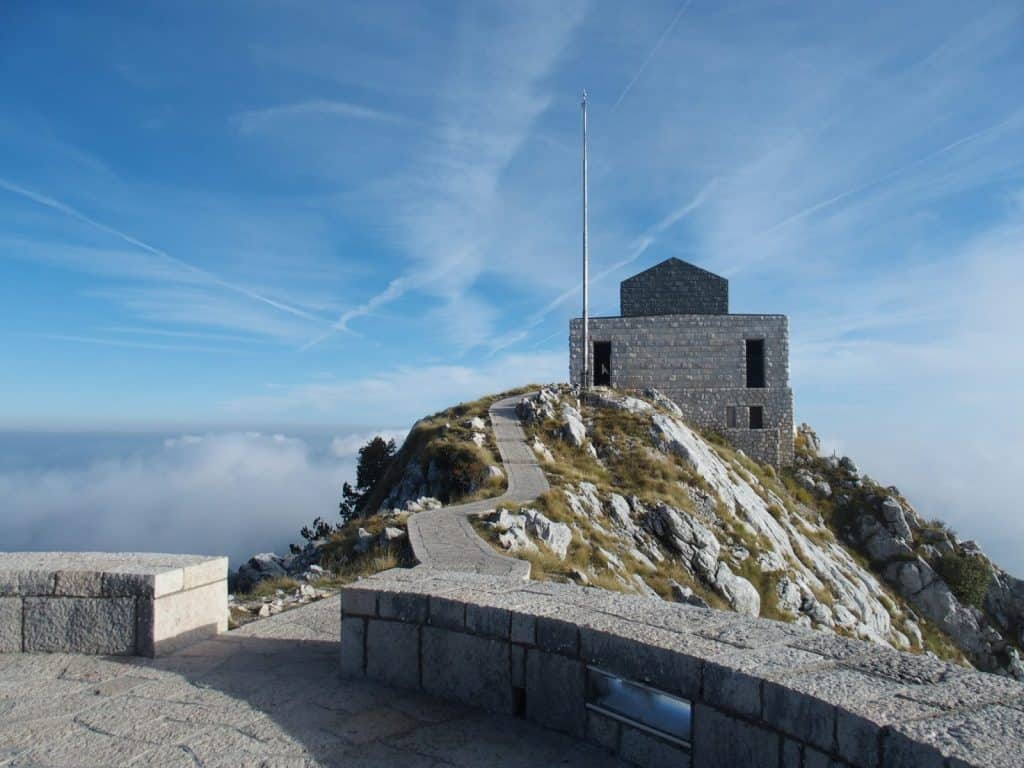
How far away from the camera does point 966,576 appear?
24.6 m

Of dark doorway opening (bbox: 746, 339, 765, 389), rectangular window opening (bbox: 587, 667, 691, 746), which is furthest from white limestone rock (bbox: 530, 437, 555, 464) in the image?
rectangular window opening (bbox: 587, 667, 691, 746)

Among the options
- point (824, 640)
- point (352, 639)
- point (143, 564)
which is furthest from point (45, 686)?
point (824, 640)

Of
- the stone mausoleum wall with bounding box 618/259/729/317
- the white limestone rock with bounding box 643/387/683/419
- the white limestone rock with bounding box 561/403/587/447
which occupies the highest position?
the stone mausoleum wall with bounding box 618/259/729/317

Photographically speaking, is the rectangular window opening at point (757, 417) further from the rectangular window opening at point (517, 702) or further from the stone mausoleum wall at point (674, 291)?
the rectangular window opening at point (517, 702)

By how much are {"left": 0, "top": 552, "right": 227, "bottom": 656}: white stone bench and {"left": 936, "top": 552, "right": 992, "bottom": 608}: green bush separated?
87.2 ft

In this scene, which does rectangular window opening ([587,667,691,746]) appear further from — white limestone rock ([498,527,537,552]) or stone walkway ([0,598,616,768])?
white limestone rock ([498,527,537,552])

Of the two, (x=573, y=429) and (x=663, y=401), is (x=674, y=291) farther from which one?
(x=573, y=429)

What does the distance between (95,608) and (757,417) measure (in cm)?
2836

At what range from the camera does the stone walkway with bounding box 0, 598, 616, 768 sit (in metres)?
3.78

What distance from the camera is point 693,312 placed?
1228 inches

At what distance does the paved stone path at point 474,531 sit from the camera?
9.94 metres

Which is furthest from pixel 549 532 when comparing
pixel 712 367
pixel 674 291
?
pixel 674 291

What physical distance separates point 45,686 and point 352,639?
6.76 ft

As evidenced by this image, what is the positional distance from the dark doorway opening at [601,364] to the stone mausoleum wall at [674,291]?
181cm
